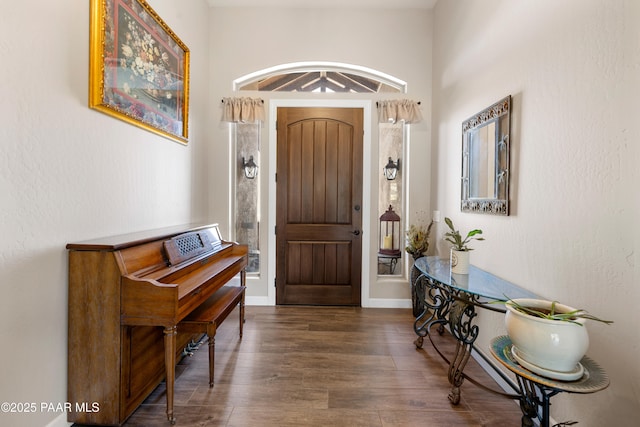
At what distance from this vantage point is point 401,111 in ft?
10.6

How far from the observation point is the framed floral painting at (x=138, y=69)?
1.63m

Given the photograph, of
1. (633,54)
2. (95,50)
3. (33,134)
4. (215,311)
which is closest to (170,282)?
(215,311)

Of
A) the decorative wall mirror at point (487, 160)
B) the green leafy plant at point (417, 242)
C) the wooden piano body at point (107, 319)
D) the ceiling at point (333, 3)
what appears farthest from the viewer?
the ceiling at point (333, 3)

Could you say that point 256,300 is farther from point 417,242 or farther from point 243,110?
point 243,110

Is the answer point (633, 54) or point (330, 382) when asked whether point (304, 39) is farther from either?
point (330, 382)

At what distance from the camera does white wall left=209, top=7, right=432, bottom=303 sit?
3.30 metres

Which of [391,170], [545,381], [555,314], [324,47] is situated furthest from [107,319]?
[324,47]

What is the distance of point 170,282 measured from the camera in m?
1.68

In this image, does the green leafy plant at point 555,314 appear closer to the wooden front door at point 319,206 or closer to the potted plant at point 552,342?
the potted plant at point 552,342

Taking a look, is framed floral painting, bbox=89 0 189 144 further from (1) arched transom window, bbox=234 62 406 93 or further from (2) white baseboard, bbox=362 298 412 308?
(2) white baseboard, bbox=362 298 412 308

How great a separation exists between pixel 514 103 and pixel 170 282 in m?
2.50

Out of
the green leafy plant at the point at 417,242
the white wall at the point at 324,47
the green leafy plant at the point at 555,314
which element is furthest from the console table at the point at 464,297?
the white wall at the point at 324,47

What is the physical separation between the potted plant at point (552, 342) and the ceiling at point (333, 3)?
11.5 feet

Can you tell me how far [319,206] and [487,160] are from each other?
1840 mm
